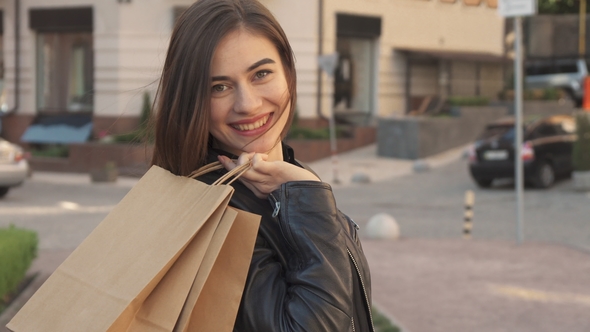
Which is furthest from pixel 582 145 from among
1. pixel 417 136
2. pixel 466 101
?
pixel 466 101

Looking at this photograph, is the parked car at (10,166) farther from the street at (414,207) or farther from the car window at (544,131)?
the car window at (544,131)

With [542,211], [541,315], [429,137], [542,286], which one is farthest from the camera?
[429,137]

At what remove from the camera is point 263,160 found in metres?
1.92

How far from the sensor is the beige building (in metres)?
26.6

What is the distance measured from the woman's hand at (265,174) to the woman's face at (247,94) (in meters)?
0.09

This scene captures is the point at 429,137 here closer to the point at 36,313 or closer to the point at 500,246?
the point at 500,246

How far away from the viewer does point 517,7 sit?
11.2m

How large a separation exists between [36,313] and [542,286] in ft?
25.2

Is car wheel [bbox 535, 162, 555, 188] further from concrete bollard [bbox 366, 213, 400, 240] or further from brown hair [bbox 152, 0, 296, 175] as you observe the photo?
brown hair [bbox 152, 0, 296, 175]

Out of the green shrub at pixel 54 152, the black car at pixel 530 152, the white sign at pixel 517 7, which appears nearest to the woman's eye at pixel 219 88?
the white sign at pixel 517 7

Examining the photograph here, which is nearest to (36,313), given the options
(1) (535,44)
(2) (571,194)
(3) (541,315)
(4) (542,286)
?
(3) (541,315)

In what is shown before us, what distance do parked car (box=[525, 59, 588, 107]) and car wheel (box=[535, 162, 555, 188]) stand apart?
45.8ft

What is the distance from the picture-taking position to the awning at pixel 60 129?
26547 mm

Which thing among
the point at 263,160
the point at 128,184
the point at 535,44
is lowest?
the point at 128,184
